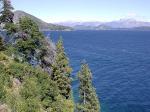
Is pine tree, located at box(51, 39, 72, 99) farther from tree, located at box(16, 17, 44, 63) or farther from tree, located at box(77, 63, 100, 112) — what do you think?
tree, located at box(16, 17, 44, 63)

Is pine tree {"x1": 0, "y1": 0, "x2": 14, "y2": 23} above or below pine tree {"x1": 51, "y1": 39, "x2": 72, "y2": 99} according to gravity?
above

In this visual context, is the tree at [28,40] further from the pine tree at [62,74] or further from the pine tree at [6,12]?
the pine tree at [62,74]

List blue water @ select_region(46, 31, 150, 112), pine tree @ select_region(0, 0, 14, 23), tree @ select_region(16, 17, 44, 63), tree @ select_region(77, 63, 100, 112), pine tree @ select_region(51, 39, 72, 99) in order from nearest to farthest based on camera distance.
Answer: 1. pine tree @ select_region(51, 39, 72, 99)
2. tree @ select_region(77, 63, 100, 112)
3. tree @ select_region(16, 17, 44, 63)
4. pine tree @ select_region(0, 0, 14, 23)
5. blue water @ select_region(46, 31, 150, 112)

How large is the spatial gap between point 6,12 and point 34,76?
870 inches

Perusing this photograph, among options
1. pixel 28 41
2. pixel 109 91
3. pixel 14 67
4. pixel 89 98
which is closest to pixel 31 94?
→ pixel 14 67

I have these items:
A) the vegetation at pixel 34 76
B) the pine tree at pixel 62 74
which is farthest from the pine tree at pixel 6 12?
the pine tree at pixel 62 74

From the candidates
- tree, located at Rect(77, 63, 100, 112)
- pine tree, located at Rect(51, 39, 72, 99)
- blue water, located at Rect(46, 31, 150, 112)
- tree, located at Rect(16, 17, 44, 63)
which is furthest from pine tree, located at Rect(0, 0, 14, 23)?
→ blue water, located at Rect(46, 31, 150, 112)

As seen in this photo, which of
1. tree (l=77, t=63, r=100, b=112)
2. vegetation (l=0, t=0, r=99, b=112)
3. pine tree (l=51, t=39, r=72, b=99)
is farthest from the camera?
tree (l=77, t=63, r=100, b=112)

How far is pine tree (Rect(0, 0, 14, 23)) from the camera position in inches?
2992

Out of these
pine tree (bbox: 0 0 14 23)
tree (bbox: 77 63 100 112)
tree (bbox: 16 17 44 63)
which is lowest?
tree (bbox: 77 63 100 112)

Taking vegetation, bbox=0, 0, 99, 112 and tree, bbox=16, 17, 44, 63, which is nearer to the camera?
vegetation, bbox=0, 0, 99, 112

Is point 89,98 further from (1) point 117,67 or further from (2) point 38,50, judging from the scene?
(1) point 117,67

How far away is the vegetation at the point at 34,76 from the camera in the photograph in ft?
153

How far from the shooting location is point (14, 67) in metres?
60.4
